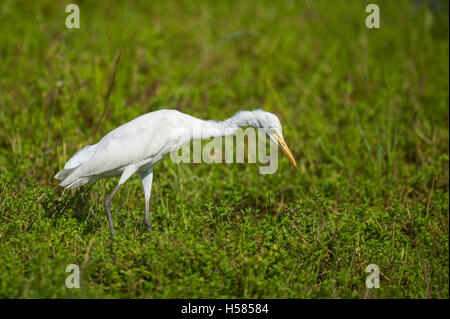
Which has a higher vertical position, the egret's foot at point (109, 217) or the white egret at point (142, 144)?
the white egret at point (142, 144)

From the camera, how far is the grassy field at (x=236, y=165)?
3.71 metres

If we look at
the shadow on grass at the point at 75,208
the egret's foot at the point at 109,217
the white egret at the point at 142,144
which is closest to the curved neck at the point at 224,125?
the white egret at the point at 142,144

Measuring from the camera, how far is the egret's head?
4.31 metres

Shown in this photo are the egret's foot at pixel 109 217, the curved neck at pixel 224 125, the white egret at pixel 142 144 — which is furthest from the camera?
the curved neck at pixel 224 125

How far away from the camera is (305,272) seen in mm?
3793

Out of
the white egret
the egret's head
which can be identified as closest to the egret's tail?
the white egret

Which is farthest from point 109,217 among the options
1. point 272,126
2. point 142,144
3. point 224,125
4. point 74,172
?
point 272,126

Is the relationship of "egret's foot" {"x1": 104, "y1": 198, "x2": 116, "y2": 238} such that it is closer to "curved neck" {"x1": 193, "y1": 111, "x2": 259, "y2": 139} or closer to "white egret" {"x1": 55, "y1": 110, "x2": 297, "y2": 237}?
"white egret" {"x1": 55, "y1": 110, "x2": 297, "y2": 237}

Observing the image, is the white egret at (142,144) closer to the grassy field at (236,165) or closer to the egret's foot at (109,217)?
the egret's foot at (109,217)

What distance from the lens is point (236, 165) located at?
5.86 metres

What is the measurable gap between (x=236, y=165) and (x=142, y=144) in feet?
5.86

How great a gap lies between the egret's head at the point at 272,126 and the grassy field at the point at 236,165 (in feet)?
1.35
